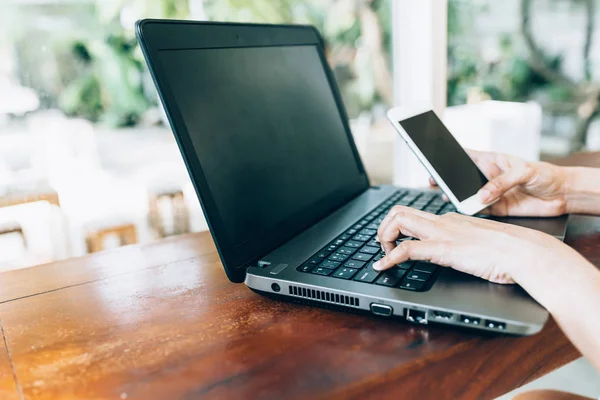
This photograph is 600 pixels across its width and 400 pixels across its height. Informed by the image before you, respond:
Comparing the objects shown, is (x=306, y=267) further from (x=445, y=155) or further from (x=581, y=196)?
(x=581, y=196)

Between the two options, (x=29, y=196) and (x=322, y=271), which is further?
(x=29, y=196)

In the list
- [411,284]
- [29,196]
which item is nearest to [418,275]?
[411,284]

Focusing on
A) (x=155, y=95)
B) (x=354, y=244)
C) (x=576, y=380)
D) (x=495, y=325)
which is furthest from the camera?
(x=155, y=95)

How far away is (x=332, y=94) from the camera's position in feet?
3.33

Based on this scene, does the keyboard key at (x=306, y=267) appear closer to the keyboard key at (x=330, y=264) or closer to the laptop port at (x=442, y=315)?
the keyboard key at (x=330, y=264)

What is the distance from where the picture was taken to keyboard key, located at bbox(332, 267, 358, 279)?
Result: 1.99 ft

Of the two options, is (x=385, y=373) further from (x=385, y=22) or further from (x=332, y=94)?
(x=385, y=22)

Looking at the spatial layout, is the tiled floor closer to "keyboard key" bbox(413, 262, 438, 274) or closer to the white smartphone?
the white smartphone

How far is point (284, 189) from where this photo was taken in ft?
2.60

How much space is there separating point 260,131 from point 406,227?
253mm

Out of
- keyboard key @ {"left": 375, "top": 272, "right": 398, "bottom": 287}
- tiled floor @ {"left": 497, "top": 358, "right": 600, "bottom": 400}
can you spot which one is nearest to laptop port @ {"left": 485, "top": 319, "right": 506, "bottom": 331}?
keyboard key @ {"left": 375, "top": 272, "right": 398, "bottom": 287}

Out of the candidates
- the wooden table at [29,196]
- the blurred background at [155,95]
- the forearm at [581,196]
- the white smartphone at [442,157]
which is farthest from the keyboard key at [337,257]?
the wooden table at [29,196]

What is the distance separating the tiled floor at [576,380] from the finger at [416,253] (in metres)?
1.02

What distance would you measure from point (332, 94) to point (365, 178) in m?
0.17
